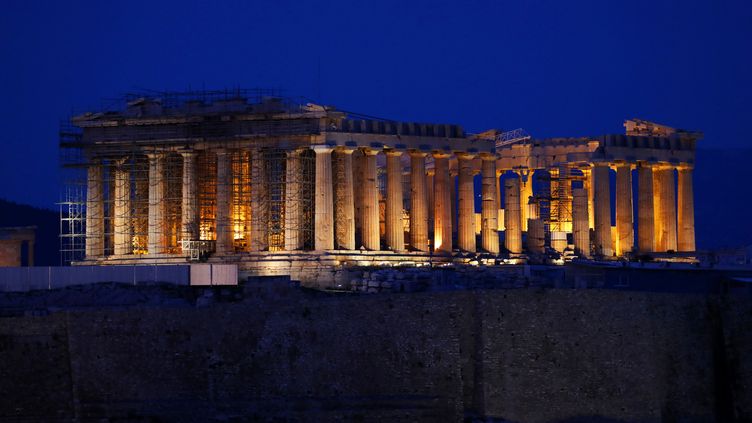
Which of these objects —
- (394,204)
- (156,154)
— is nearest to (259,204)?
(156,154)

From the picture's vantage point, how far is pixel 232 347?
5894 cm

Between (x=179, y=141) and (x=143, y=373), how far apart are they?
84.5ft

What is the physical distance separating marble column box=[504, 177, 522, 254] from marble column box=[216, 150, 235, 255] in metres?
17.6

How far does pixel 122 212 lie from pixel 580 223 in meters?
27.4

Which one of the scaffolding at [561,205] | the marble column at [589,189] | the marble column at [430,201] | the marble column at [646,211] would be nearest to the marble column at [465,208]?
the marble column at [430,201]

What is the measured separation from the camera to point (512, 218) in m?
91.1

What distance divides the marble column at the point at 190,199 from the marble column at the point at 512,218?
1907 centimetres

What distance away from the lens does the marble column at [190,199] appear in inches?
3241

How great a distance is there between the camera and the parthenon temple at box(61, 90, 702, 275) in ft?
265

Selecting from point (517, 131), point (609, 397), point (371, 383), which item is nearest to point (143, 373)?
point (371, 383)

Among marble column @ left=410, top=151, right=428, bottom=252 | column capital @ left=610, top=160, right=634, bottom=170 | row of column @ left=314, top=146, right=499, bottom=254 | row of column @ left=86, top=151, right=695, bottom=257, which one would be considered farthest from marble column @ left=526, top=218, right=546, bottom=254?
marble column @ left=410, top=151, right=428, bottom=252

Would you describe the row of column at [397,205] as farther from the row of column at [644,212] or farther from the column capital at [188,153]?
the column capital at [188,153]

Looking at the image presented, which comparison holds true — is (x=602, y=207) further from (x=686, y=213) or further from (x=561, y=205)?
(x=686, y=213)

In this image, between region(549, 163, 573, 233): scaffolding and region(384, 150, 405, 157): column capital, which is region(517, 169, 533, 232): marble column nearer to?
region(549, 163, 573, 233): scaffolding
